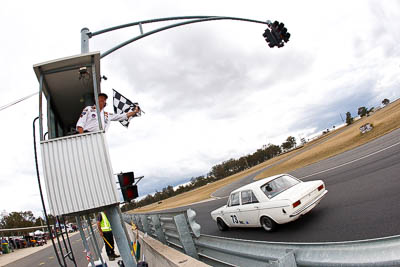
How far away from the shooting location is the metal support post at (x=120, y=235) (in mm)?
3644

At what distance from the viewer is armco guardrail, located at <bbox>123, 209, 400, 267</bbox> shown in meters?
1.24

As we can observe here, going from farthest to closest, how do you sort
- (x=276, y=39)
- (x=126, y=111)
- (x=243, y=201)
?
1. (x=276, y=39)
2. (x=243, y=201)
3. (x=126, y=111)

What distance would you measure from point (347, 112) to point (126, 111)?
11247cm

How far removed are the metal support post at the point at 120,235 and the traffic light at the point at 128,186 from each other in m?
0.26

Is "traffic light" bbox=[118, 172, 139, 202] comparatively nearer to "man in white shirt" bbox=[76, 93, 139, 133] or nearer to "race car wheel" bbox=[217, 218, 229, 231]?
"man in white shirt" bbox=[76, 93, 139, 133]

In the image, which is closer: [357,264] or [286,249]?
[357,264]

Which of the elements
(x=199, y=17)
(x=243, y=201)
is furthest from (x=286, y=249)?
(x=199, y=17)

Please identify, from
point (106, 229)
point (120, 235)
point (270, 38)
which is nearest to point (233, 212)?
point (106, 229)

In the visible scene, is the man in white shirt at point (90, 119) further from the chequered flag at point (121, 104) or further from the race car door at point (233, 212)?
the race car door at point (233, 212)

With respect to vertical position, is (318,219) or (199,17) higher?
(199,17)

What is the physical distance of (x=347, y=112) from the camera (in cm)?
9875

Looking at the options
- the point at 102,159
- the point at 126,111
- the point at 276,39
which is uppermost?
the point at 276,39

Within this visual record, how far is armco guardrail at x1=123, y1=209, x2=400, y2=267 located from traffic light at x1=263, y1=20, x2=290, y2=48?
293 inches

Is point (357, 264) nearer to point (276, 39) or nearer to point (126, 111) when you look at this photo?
point (126, 111)
